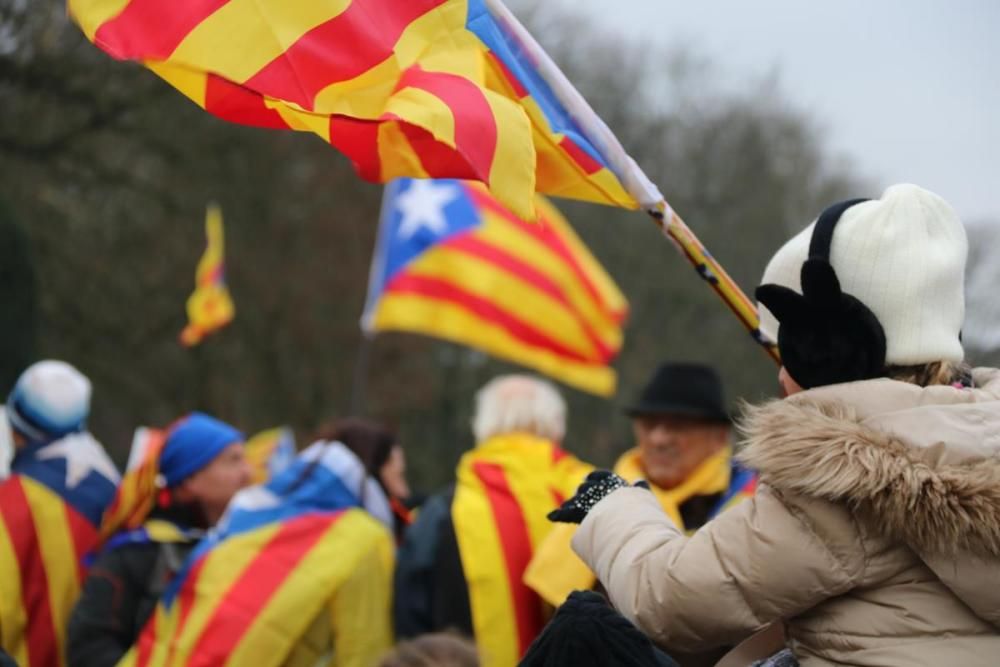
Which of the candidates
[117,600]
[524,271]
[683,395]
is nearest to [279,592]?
[117,600]

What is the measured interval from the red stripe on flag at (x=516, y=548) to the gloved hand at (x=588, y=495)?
76.6 inches

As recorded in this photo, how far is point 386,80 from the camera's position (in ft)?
8.98

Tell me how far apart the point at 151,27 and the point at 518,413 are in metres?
2.53

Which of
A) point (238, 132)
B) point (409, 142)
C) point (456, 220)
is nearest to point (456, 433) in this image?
point (238, 132)

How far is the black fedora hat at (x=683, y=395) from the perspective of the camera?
483 cm

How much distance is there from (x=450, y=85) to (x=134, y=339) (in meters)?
15.2

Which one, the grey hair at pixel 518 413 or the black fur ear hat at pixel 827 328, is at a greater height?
the black fur ear hat at pixel 827 328

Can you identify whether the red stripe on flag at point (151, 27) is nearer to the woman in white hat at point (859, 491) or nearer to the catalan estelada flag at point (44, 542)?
the woman in white hat at point (859, 491)

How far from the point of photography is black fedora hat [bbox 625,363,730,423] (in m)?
4.83

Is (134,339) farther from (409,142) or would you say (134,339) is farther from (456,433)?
(409,142)

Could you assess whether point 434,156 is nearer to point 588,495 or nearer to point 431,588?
point 588,495

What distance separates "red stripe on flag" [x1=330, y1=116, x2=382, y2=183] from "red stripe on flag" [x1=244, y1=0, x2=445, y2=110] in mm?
109

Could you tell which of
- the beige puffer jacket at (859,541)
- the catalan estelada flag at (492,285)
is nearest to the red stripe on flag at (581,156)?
the beige puffer jacket at (859,541)

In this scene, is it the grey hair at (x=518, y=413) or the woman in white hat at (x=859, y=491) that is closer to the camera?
the woman in white hat at (x=859, y=491)
